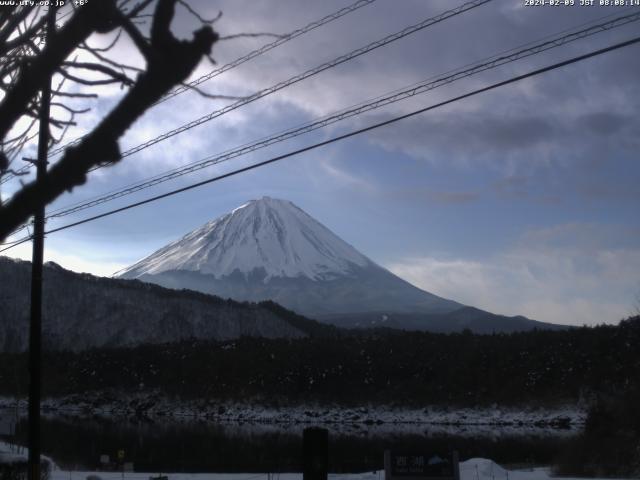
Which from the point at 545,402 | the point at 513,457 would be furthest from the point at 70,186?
the point at 545,402

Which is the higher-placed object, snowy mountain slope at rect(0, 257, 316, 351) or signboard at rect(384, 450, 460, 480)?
snowy mountain slope at rect(0, 257, 316, 351)

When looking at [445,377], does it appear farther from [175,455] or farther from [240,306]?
[240,306]

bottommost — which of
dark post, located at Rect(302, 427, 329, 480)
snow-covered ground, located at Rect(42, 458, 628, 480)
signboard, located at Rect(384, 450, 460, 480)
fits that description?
A: snow-covered ground, located at Rect(42, 458, 628, 480)

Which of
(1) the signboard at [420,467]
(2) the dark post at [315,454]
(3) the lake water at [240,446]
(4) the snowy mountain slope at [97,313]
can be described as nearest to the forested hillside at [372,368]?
(3) the lake water at [240,446]

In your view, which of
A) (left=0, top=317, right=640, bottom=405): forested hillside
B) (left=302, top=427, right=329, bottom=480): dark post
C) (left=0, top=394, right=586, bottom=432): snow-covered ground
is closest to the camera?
(left=302, top=427, right=329, bottom=480): dark post

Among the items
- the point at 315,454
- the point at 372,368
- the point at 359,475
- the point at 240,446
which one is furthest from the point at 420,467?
the point at 372,368

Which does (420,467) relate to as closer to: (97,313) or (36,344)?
(36,344)

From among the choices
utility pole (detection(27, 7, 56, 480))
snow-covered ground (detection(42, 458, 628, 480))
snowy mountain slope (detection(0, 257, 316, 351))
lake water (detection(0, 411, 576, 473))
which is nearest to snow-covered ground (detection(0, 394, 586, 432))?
lake water (detection(0, 411, 576, 473))

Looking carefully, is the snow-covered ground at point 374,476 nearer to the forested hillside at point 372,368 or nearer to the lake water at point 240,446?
the lake water at point 240,446

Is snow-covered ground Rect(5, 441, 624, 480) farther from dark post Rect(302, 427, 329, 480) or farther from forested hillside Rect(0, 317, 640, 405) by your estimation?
forested hillside Rect(0, 317, 640, 405)
